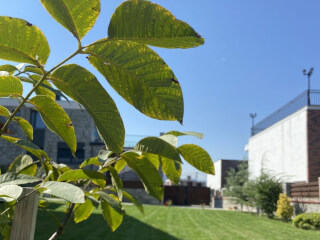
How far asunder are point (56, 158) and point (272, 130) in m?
13.2

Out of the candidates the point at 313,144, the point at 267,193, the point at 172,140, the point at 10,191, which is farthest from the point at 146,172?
the point at 267,193

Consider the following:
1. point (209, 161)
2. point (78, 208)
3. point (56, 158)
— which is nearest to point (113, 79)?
point (209, 161)

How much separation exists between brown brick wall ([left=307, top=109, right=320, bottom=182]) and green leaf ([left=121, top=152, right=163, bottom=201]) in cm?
1517

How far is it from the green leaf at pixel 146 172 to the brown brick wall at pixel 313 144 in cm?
1517

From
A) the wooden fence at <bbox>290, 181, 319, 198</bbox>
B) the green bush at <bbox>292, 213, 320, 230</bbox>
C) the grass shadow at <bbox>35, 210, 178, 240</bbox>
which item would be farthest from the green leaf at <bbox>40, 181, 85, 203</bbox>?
the wooden fence at <bbox>290, 181, 319, 198</bbox>

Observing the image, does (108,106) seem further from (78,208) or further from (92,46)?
(78,208)

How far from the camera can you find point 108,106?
1.71 ft

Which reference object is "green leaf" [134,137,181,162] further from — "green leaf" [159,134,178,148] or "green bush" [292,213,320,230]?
"green bush" [292,213,320,230]

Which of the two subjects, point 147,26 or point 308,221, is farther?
point 308,221

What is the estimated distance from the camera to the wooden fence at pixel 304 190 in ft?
41.3

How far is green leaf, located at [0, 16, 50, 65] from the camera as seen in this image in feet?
1.59

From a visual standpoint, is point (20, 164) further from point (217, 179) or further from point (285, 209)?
point (217, 179)

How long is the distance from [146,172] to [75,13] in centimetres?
45

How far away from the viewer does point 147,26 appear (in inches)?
18.3
